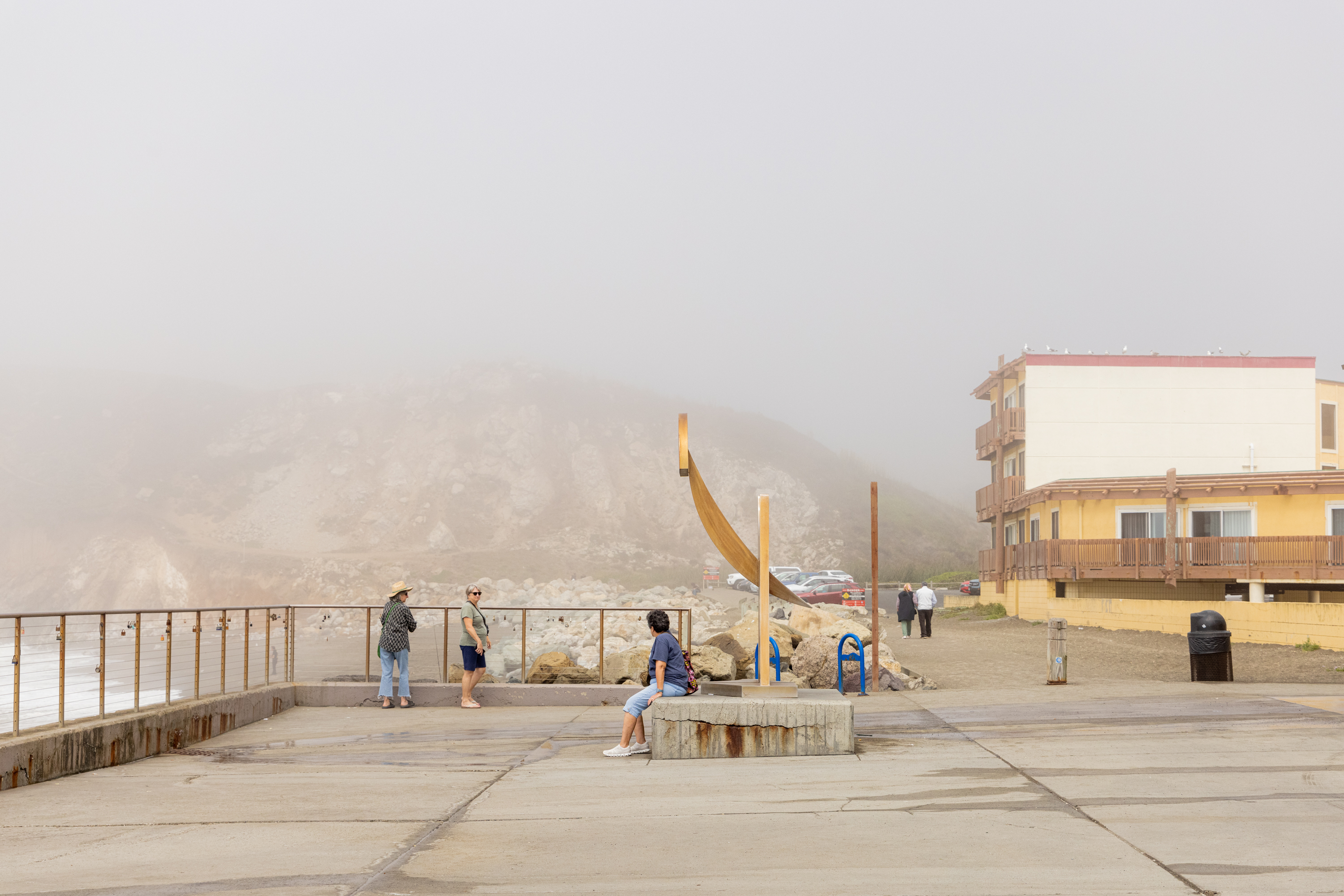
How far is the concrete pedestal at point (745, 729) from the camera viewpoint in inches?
407

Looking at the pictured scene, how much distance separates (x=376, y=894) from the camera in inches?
219

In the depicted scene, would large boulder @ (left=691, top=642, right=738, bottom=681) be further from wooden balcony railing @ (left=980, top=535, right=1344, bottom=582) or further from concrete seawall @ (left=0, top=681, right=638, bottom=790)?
wooden balcony railing @ (left=980, top=535, right=1344, bottom=582)

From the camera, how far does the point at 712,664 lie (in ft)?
54.9

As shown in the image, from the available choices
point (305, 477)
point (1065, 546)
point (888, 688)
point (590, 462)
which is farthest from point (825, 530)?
point (888, 688)

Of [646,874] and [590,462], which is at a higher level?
[590,462]

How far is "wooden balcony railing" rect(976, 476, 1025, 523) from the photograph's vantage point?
44.2 meters

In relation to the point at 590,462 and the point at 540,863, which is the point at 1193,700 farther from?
the point at 590,462

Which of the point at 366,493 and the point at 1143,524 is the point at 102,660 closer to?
the point at 1143,524

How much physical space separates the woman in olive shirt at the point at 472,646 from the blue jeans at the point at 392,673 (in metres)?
0.75

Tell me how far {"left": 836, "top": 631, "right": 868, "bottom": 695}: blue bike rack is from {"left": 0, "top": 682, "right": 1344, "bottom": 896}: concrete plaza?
3.47 meters

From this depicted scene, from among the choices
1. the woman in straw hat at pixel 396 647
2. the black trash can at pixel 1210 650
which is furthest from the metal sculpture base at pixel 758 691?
the black trash can at pixel 1210 650

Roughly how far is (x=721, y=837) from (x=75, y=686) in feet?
132

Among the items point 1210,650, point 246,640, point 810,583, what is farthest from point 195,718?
point 810,583

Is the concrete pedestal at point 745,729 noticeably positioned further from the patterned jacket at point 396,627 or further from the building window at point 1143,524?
the building window at point 1143,524
